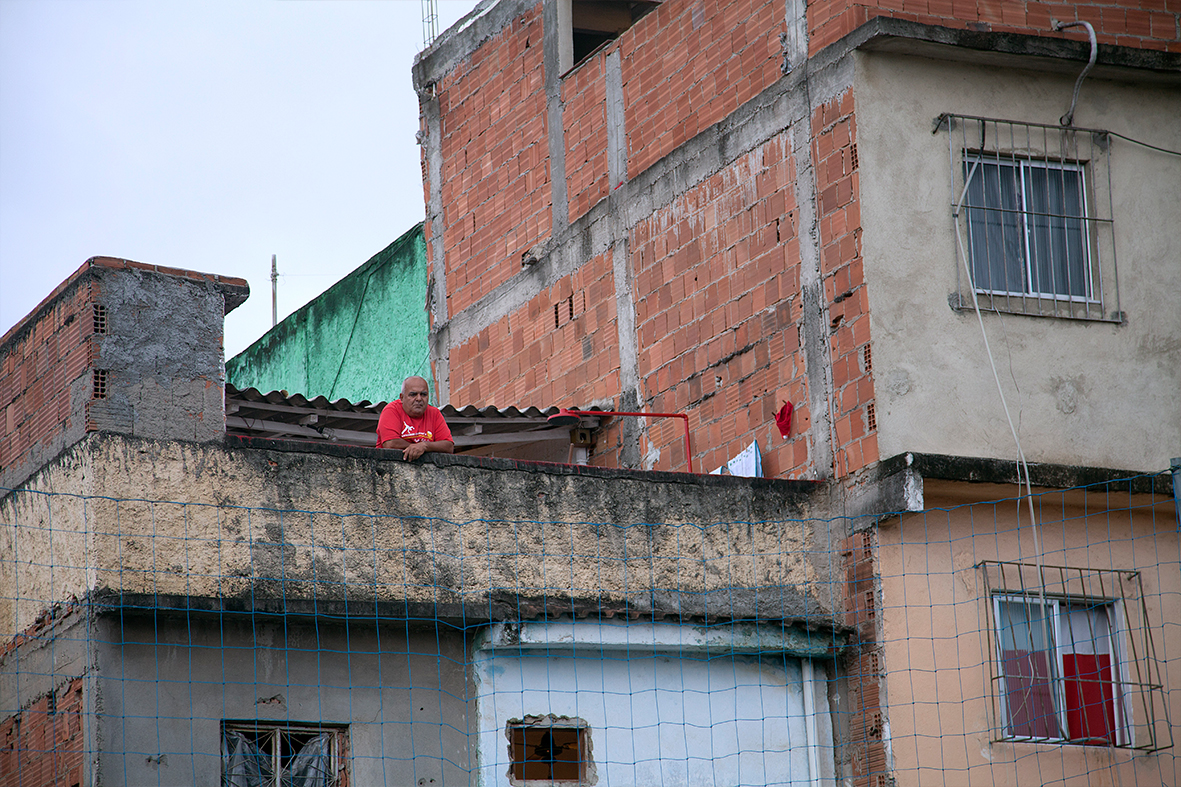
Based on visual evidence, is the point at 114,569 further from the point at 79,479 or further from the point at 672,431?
the point at 672,431

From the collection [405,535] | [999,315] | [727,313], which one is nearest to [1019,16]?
[999,315]

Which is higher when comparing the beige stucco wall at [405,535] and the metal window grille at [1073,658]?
the beige stucco wall at [405,535]

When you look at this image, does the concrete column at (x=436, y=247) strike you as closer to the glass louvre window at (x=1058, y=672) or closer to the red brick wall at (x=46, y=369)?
the red brick wall at (x=46, y=369)

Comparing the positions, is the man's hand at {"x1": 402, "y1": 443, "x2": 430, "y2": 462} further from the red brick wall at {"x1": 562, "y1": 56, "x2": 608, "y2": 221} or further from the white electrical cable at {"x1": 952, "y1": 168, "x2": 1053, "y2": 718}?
the red brick wall at {"x1": 562, "y1": 56, "x2": 608, "y2": 221}

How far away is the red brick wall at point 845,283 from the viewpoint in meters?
11.5

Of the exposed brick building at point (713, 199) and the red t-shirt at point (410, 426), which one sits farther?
the exposed brick building at point (713, 199)

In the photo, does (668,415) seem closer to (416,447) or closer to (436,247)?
(416,447)

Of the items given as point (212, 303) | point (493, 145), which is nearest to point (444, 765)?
point (212, 303)

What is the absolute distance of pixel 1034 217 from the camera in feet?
39.8

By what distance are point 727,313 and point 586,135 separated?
9.01ft

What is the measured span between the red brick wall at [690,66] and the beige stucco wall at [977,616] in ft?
12.3

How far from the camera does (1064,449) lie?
11.6 metres

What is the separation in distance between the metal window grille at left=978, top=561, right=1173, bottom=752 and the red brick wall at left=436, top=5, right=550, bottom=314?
588 centimetres

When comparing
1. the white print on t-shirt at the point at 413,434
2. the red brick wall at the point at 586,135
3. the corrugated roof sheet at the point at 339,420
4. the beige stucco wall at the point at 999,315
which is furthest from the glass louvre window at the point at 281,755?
the red brick wall at the point at 586,135
